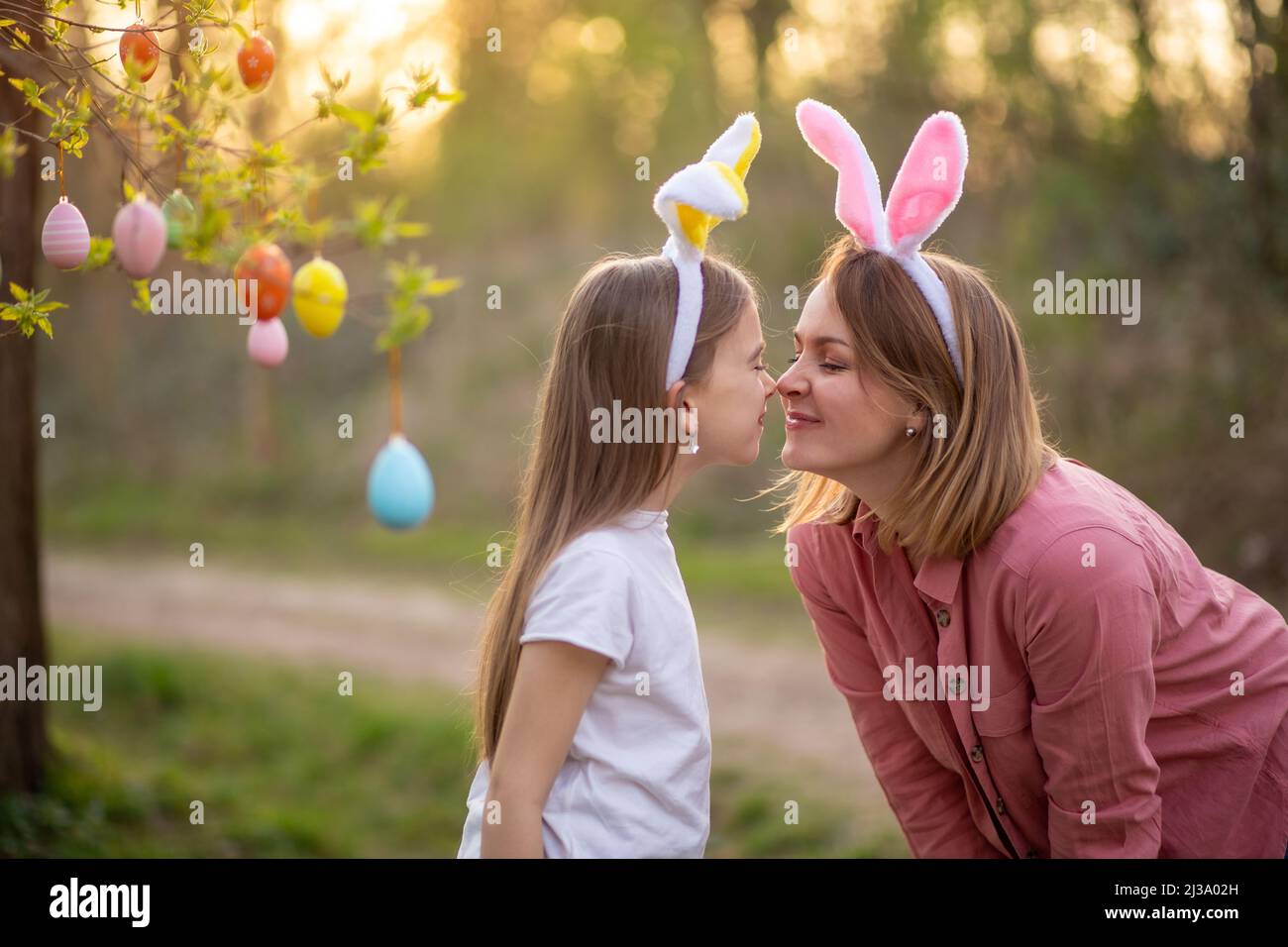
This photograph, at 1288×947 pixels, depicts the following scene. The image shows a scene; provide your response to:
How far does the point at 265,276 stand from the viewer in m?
2.19

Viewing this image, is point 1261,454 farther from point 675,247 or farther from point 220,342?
point 220,342

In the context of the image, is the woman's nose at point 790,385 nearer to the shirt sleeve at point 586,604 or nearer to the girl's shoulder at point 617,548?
the girl's shoulder at point 617,548

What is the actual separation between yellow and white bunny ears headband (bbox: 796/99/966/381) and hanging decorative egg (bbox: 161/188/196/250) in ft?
4.14

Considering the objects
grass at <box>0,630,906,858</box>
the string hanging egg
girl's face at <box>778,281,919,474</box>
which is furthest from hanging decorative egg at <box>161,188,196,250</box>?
grass at <box>0,630,906,858</box>

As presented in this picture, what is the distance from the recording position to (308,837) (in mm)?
5035

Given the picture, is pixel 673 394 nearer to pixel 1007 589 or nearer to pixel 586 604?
pixel 586 604

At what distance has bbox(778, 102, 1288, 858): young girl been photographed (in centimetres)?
228

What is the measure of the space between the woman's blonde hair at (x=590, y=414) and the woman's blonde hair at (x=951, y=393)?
267mm

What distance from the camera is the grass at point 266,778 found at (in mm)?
4688

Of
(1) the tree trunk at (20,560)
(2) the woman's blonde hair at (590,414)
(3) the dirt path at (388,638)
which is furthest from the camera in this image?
(3) the dirt path at (388,638)

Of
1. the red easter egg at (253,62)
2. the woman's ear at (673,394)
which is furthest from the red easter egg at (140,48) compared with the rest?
the woman's ear at (673,394)

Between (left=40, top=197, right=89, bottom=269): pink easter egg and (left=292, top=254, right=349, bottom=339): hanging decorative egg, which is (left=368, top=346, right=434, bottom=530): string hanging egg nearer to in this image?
(left=292, top=254, right=349, bottom=339): hanging decorative egg

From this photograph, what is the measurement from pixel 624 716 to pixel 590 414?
578mm
